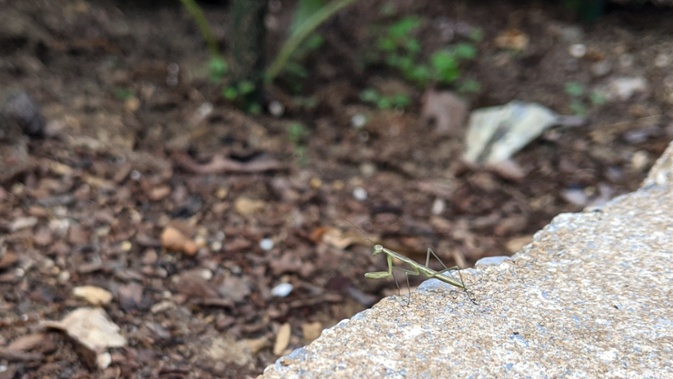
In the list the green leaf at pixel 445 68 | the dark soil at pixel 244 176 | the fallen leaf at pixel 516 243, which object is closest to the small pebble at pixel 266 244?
the dark soil at pixel 244 176

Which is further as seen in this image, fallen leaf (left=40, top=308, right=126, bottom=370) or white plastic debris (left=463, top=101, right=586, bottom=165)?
white plastic debris (left=463, top=101, right=586, bottom=165)

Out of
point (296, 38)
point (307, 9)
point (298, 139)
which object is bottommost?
point (298, 139)

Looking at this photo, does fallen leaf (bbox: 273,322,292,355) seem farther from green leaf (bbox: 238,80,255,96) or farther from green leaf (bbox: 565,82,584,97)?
green leaf (bbox: 565,82,584,97)

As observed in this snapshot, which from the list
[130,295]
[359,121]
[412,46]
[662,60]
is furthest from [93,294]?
[662,60]

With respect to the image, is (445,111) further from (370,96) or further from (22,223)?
(22,223)

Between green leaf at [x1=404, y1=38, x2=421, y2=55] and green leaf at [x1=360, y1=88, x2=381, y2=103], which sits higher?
green leaf at [x1=404, y1=38, x2=421, y2=55]

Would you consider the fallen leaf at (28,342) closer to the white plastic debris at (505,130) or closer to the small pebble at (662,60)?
the white plastic debris at (505,130)

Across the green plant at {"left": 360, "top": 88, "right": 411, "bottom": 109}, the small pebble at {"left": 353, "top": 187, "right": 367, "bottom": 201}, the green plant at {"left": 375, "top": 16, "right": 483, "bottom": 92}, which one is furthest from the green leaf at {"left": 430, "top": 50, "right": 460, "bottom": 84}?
the small pebble at {"left": 353, "top": 187, "right": 367, "bottom": 201}
